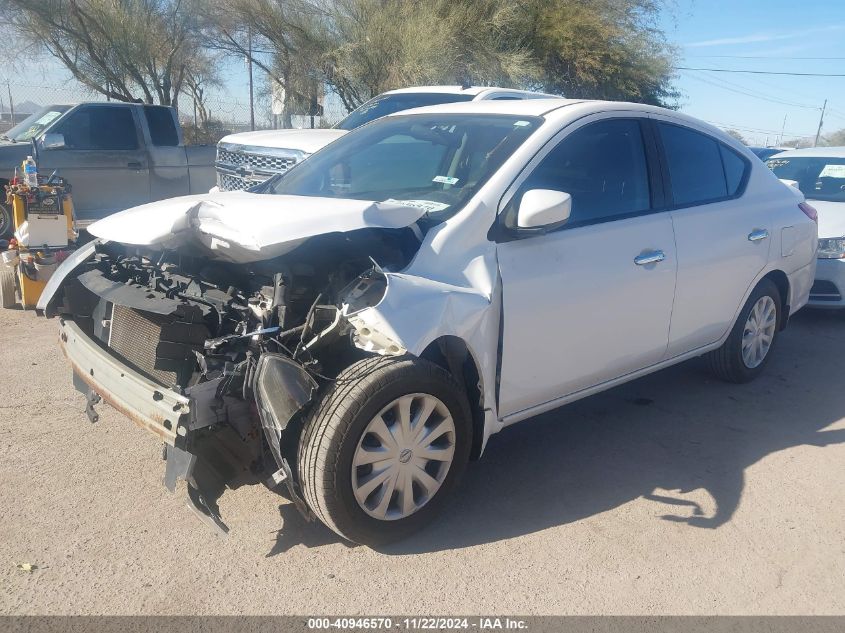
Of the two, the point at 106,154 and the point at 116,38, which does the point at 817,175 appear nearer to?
the point at 106,154

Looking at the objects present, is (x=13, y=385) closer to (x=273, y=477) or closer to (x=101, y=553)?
(x=101, y=553)

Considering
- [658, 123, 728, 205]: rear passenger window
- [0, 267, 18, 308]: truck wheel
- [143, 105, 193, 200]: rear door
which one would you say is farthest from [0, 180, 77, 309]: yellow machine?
[658, 123, 728, 205]: rear passenger window

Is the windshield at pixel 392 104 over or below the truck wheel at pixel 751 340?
over

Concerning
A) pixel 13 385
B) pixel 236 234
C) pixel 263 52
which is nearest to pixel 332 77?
pixel 263 52

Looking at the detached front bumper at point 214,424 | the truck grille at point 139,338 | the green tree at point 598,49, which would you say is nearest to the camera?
the detached front bumper at point 214,424

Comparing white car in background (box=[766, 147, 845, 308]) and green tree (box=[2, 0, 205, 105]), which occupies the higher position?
green tree (box=[2, 0, 205, 105])

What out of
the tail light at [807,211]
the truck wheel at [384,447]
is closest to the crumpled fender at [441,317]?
the truck wheel at [384,447]

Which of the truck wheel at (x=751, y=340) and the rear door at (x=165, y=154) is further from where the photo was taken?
the rear door at (x=165, y=154)

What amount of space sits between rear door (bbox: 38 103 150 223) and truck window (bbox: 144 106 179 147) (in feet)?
0.71

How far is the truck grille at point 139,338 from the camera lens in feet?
10.9

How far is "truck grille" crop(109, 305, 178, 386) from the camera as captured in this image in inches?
130

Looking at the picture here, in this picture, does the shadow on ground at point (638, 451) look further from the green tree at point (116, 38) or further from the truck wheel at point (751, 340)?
the green tree at point (116, 38)

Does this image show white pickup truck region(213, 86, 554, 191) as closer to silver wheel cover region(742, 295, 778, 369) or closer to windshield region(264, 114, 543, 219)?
windshield region(264, 114, 543, 219)

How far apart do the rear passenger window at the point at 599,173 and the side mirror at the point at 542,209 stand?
98 millimetres
